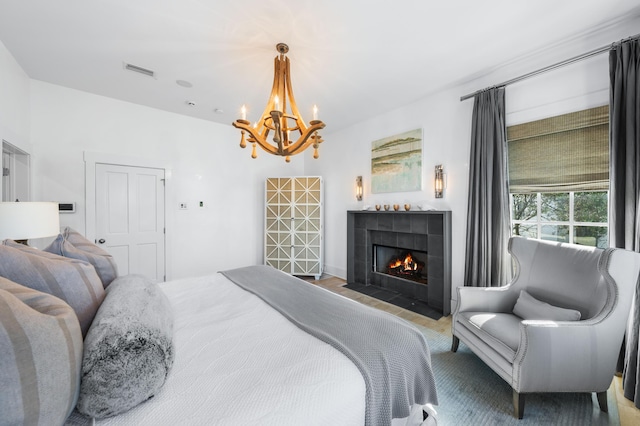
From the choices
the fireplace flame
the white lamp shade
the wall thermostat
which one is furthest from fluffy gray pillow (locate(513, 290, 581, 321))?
the wall thermostat

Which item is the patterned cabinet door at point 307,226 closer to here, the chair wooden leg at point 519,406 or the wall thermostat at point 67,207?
the wall thermostat at point 67,207

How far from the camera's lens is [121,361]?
29.5 inches

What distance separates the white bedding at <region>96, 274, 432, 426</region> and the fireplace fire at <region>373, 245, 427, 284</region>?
2.56 metres

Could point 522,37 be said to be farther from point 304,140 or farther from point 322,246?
point 322,246

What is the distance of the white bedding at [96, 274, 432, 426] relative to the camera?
0.77 m

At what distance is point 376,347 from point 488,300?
1.52m

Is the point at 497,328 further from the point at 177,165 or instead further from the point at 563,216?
the point at 177,165

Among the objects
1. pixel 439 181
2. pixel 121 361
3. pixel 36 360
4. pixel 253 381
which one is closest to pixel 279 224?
pixel 439 181

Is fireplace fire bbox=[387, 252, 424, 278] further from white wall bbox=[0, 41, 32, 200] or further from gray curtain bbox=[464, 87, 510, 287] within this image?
white wall bbox=[0, 41, 32, 200]

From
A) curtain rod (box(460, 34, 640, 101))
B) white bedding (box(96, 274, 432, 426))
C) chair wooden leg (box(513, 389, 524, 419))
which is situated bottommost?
chair wooden leg (box(513, 389, 524, 419))

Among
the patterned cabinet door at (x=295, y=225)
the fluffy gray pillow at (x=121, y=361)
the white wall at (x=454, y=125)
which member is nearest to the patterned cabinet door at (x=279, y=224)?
the patterned cabinet door at (x=295, y=225)

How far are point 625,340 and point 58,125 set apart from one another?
604 cm

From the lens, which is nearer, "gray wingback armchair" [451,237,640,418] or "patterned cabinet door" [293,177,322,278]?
"gray wingback armchair" [451,237,640,418]

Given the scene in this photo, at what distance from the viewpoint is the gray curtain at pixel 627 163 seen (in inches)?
69.2
